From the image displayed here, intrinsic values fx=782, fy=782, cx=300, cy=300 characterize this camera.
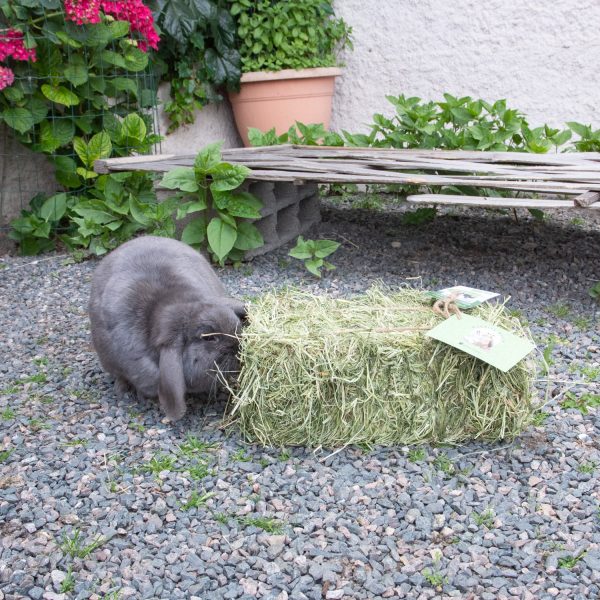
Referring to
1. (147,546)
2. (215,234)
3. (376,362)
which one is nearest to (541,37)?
(215,234)

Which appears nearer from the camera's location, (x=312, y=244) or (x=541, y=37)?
(x=312, y=244)

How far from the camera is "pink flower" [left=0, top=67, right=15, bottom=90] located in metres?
4.67

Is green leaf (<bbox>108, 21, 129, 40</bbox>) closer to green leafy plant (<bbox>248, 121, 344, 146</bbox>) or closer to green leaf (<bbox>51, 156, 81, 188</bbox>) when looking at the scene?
green leaf (<bbox>51, 156, 81, 188</bbox>)

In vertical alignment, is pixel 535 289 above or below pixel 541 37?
below

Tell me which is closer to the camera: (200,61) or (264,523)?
(264,523)

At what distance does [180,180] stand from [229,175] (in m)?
0.29

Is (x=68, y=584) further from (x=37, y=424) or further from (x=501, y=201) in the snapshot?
(x=501, y=201)

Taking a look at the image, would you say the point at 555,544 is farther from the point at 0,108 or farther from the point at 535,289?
the point at 0,108

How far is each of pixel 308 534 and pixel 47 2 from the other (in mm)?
3763

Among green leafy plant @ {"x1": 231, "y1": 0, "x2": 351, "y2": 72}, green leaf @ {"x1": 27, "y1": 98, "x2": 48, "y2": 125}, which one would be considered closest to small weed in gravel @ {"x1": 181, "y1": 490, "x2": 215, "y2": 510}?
green leaf @ {"x1": 27, "y1": 98, "x2": 48, "y2": 125}

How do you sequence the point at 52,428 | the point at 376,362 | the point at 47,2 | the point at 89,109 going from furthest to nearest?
the point at 89,109 → the point at 47,2 → the point at 52,428 → the point at 376,362

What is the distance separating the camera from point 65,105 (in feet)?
16.7

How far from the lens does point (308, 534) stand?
239 cm

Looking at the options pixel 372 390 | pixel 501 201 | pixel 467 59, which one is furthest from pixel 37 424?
pixel 467 59
